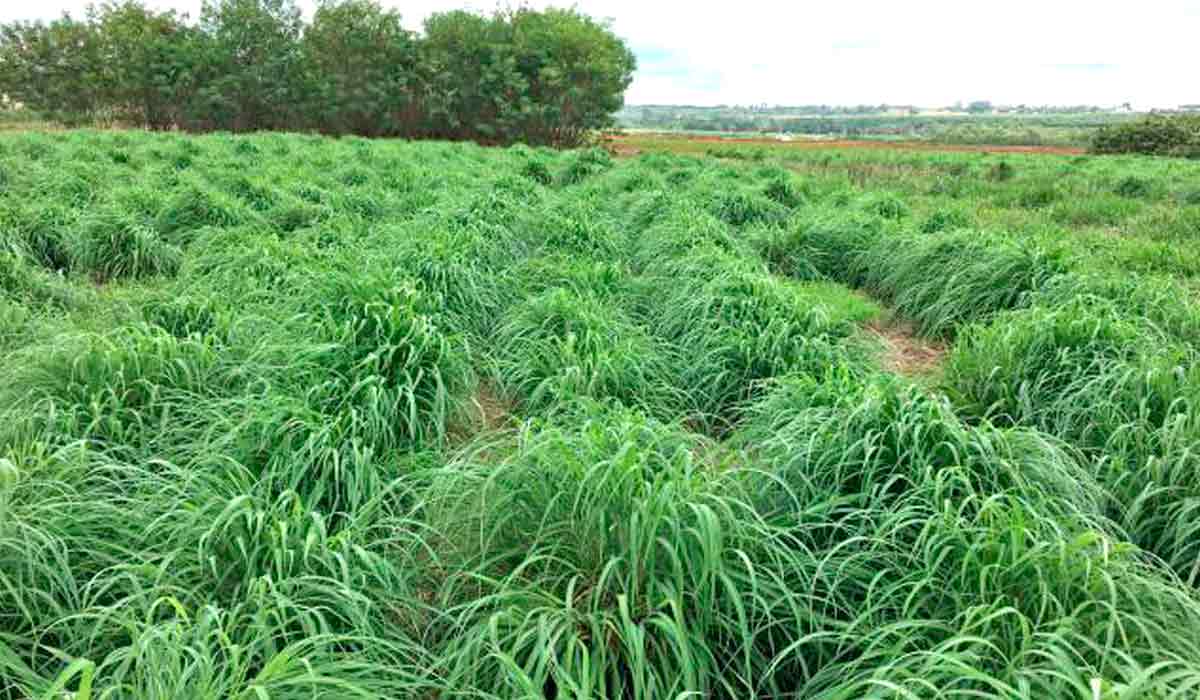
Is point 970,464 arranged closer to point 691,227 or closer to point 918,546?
point 918,546

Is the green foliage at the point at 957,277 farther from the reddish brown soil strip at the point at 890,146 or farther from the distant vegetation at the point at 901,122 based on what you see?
the distant vegetation at the point at 901,122

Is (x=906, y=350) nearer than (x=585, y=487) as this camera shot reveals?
No

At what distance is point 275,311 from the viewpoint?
4535 mm

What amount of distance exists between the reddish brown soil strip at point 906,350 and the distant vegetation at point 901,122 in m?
34.9

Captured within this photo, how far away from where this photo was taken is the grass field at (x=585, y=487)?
1888mm

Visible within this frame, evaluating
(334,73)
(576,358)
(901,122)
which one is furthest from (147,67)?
(901,122)

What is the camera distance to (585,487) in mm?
2352

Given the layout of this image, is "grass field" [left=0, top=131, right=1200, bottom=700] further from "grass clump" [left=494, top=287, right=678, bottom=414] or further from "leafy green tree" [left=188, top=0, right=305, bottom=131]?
"leafy green tree" [left=188, top=0, right=305, bottom=131]

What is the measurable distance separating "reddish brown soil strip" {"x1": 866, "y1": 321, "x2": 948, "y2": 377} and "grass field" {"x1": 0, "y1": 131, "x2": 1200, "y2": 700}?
0.05m

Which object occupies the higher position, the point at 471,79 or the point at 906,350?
the point at 471,79

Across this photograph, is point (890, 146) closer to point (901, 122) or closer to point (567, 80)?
point (567, 80)

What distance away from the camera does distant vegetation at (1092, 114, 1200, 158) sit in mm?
32281

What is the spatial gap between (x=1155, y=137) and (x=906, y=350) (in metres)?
38.9

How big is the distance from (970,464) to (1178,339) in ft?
9.82
